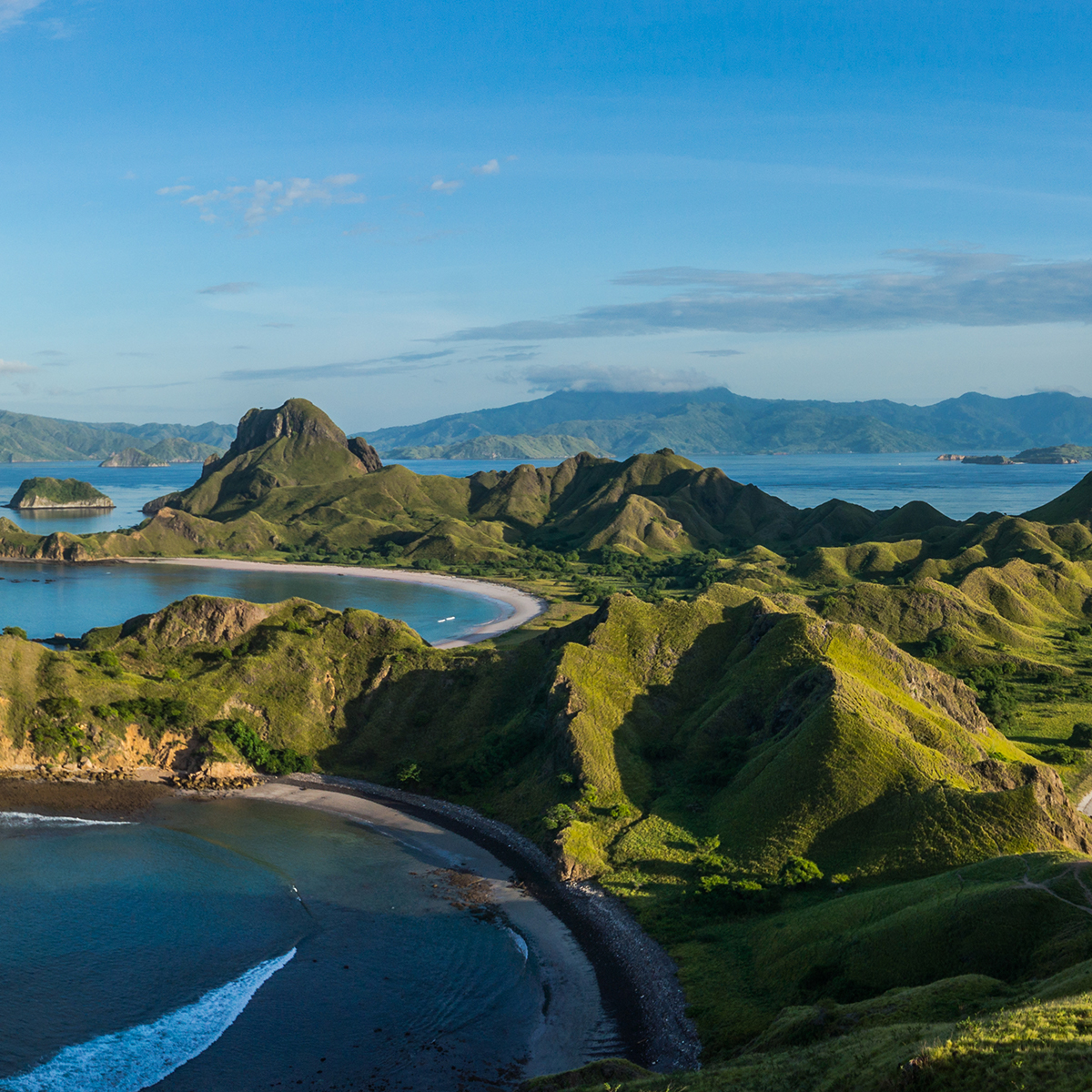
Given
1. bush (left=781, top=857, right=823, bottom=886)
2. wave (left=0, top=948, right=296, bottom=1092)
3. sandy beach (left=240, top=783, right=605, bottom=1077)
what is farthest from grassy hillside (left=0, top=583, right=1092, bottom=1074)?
wave (left=0, top=948, right=296, bottom=1092)

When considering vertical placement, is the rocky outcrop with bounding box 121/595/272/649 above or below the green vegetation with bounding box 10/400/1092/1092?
above

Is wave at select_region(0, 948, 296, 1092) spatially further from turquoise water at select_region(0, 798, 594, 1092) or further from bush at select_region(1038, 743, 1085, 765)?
bush at select_region(1038, 743, 1085, 765)

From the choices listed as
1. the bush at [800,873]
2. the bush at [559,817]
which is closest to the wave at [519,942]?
the bush at [559,817]

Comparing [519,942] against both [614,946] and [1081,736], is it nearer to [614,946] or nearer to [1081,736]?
[614,946]

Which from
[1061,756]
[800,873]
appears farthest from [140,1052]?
[1061,756]

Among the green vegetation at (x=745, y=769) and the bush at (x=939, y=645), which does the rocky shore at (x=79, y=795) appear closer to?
the green vegetation at (x=745, y=769)
